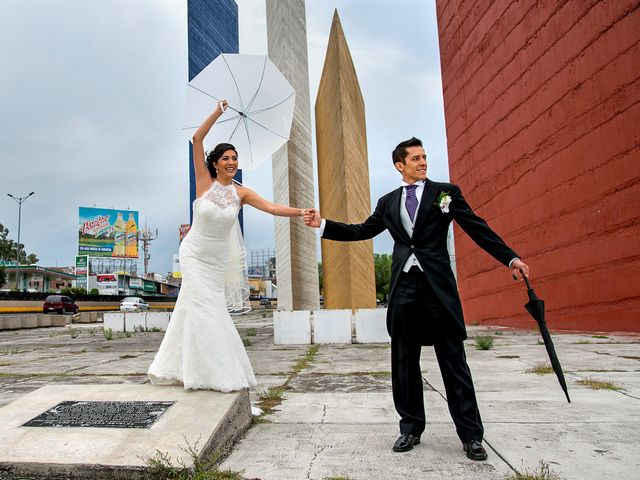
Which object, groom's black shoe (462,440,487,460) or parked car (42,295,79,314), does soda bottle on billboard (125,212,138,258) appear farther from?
groom's black shoe (462,440,487,460)

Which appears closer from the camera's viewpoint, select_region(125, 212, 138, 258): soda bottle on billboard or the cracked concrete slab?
the cracked concrete slab

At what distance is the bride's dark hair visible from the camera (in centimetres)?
348

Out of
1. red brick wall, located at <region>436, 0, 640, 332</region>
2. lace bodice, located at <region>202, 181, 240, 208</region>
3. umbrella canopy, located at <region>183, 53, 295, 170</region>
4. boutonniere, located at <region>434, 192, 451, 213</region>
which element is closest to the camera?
boutonniere, located at <region>434, 192, 451, 213</region>

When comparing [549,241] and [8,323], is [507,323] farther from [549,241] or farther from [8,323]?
[8,323]

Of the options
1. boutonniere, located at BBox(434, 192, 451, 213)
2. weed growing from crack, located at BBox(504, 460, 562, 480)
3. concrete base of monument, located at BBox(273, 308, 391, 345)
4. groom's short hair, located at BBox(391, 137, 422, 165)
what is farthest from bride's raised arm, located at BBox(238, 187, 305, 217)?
concrete base of monument, located at BBox(273, 308, 391, 345)

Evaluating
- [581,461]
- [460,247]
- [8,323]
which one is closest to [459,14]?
[460,247]

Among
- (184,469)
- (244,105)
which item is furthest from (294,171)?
(184,469)

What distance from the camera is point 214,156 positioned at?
3.49 metres

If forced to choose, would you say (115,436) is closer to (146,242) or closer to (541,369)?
(541,369)

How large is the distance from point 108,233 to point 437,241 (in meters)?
63.8

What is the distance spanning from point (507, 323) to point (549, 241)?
3.06m

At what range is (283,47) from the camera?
65.8 feet

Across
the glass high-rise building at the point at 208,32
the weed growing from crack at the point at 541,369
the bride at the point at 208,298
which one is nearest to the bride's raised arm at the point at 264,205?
the bride at the point at 208,298

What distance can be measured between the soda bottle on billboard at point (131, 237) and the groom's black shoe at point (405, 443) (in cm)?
6374
